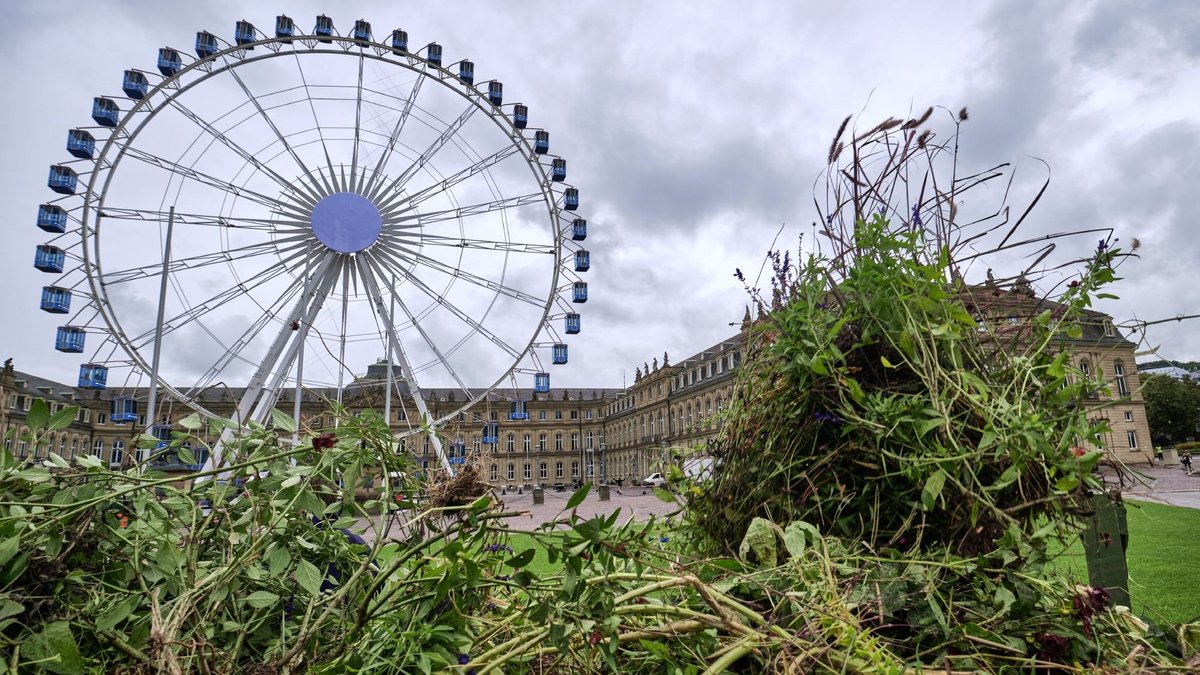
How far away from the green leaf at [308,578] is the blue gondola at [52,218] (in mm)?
19165

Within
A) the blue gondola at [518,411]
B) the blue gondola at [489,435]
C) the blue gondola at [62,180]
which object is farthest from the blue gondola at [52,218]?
the blue gondola at [489,435]

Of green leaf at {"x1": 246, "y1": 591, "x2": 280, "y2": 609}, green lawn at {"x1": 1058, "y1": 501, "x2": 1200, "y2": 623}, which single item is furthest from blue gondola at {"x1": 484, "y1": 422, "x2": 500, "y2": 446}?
green lawn at {"x1": 1058, "y1": 501, "x2": 1200, "y2": 623}

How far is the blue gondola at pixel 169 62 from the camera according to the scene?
16.2 m

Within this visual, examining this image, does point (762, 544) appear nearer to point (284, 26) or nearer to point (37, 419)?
point (37, 419)

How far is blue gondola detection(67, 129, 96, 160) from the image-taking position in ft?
51.6

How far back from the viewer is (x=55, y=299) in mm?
15969

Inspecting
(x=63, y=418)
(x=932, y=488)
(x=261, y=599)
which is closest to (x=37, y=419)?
(x=63, y=418)

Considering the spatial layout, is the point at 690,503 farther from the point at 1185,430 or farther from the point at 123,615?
the point at 1185,430

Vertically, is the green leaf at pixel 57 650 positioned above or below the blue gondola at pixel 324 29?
below

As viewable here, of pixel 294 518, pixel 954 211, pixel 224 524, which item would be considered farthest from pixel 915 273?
pixel 224 524

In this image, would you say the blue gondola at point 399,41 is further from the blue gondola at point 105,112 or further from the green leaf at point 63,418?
the green leaf at point 63,418

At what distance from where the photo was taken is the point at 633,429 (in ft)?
237

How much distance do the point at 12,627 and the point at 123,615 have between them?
0.43ft

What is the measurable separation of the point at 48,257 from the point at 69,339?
1881mm
